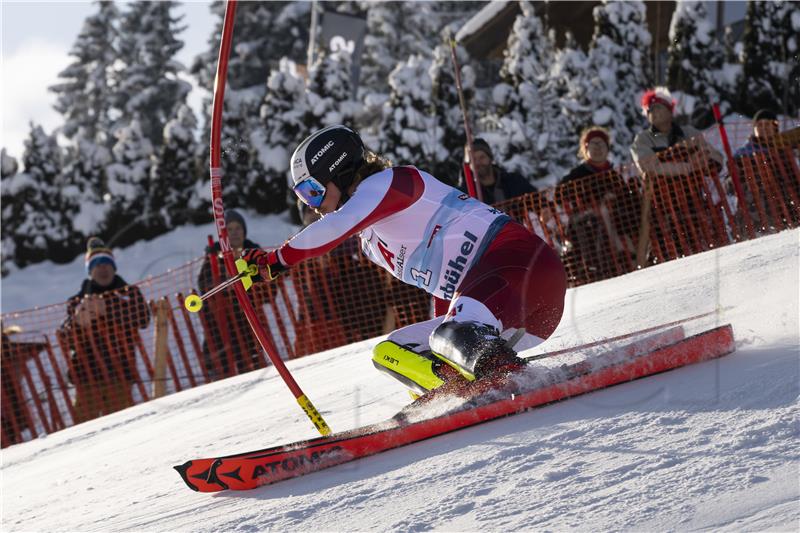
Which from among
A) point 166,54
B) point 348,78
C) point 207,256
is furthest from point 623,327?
point 166,54

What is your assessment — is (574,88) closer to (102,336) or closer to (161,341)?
(161,341)

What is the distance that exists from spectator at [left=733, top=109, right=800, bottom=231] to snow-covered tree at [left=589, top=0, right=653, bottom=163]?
8258 mm

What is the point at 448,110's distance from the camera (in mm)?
17875

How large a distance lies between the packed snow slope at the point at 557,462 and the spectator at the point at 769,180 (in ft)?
8.01

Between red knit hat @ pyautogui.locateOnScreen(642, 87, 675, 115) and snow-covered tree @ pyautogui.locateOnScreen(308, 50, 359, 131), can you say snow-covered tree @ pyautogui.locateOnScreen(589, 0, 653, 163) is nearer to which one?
snow-covered tree @ pyautogui.locateOnScreen(308, 50, 359, 131)

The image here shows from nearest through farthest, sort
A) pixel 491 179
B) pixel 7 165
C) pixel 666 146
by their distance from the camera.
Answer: pixel 666 146, pixel 491 179, pixel 7 165

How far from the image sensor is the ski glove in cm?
383

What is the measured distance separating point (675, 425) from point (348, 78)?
18.4 metres

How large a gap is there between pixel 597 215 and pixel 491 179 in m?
1.06

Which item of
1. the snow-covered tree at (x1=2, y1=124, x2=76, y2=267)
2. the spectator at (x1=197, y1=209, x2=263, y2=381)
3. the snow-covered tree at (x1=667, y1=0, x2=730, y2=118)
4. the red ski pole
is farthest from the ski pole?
the snow-covered tree at (x1=2, y1=124, x2=76, y2=267)

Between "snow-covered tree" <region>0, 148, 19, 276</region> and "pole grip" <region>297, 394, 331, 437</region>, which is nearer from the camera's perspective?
"pole grip" <region>297, 394, 331, 437</region>

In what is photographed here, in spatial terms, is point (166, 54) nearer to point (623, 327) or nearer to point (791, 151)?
point (791, 151)

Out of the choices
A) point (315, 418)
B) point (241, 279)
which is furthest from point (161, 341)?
point (241, 279)

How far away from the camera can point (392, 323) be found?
8906 millimetres
